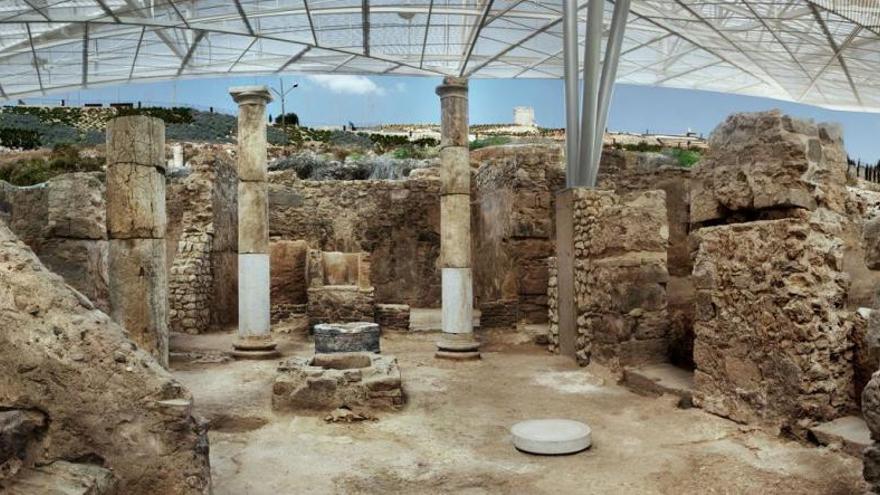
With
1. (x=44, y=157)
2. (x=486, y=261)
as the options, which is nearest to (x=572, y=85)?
(x=486, y=261)

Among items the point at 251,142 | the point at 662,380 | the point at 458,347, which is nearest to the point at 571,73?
the point at 458,347

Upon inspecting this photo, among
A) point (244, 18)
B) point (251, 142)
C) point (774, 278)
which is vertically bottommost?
point (774, 278)

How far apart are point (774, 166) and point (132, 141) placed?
709cm

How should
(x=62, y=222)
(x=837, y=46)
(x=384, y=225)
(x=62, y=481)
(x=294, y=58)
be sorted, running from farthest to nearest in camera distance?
(x=294, y=58) < (x=837, y=46) < (x=384, y=225) < (x=62, y=222) < (x=62, y=481)

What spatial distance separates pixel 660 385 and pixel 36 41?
25.5 meters

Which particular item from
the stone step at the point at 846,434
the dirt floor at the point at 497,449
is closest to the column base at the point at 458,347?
the dirt floor at the point at 497,449

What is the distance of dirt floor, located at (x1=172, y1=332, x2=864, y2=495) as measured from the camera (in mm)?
4879

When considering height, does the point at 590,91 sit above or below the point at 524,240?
above

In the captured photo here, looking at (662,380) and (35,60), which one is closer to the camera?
(662,380)

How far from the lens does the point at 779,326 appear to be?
5.72m

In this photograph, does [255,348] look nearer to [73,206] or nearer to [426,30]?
[73,206]

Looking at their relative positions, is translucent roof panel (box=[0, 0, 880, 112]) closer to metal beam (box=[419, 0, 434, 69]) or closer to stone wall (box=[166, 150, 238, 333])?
metal beam (box=[419, 0, 434, 69])

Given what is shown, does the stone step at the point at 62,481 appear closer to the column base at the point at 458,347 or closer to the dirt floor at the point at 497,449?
the dirt floor at the point at 497,449

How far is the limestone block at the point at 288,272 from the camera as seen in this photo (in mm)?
14617
